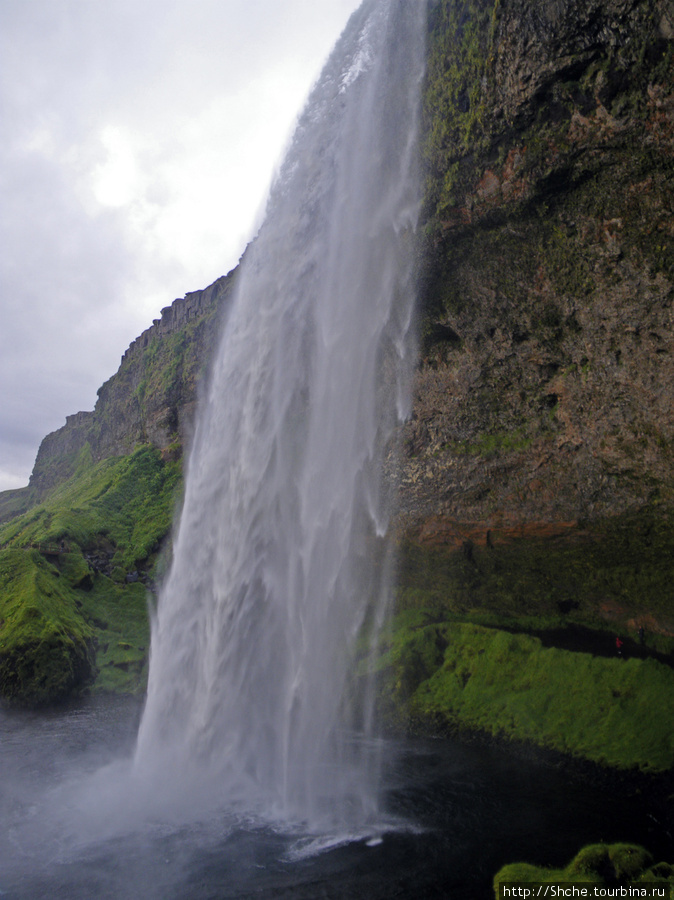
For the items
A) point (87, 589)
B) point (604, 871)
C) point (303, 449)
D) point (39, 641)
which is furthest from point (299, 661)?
point (87, 589)

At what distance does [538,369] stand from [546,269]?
2.84 metres

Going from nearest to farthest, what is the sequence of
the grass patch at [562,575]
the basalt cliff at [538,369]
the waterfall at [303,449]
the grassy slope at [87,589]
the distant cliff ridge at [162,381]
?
the basalt cliff at [538,369] → the waterfall at [303,449] → the grass patch at [562,575] → the grassy slope at [87,589] → the distant cliff ridge at [162,381]

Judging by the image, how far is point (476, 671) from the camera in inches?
675

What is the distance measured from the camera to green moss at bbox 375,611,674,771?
1290cm

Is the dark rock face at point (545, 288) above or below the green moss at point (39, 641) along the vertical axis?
above

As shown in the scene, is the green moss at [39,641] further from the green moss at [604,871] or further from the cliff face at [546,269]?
the green moss at [604,871]

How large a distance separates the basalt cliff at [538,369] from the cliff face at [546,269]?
0.15ft

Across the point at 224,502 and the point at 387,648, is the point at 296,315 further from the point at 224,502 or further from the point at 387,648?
the point at 387,648

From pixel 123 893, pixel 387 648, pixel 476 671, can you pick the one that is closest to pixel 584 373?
pixel 476 671

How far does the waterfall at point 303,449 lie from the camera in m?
13.3

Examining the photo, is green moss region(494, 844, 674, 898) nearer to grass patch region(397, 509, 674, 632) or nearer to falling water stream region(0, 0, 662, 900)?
falling water stream region(0, 0, 662, 900)

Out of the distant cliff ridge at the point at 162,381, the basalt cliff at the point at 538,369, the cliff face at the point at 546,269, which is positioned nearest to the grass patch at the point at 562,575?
the basalt cliff at the point at 538,369

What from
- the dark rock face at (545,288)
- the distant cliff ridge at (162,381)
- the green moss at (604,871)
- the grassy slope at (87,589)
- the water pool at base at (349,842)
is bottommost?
the water pool at base at (349,842)

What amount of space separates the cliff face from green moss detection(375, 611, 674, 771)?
12.7 feet
